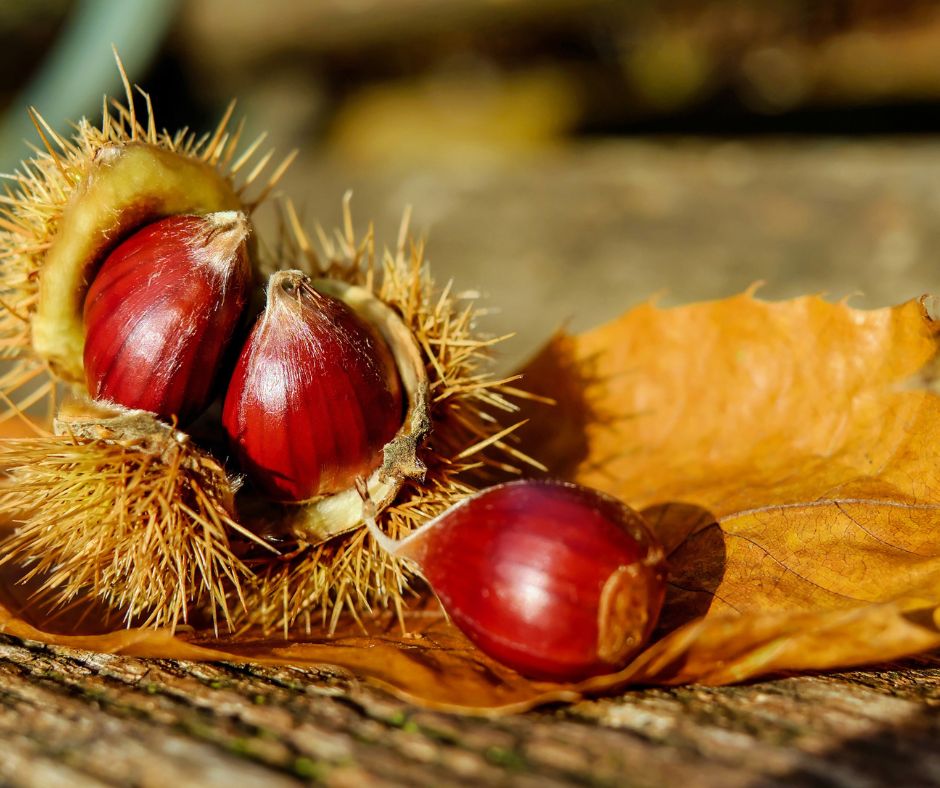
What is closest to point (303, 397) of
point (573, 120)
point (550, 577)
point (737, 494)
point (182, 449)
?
point (182, 449)

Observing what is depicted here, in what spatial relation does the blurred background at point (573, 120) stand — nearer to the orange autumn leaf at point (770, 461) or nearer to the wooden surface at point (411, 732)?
the orange autumn leaf at point (770, 461)

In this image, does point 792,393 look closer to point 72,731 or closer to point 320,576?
point 320,576

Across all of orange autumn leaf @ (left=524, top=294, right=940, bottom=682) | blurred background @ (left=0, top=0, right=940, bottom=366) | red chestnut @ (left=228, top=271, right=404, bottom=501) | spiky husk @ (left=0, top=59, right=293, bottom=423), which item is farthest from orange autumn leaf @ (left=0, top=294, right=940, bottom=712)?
blurred background @ (left=0, top=0, right=940, bottom=366)

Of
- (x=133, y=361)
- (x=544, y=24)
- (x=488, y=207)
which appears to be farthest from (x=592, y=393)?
(x=544, y=24)

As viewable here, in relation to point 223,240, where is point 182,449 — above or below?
below

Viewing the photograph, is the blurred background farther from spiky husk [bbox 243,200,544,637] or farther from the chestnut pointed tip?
the chestnut pointed tip

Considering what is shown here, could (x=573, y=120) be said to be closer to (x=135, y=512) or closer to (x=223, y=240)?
(x=223, y=240)
